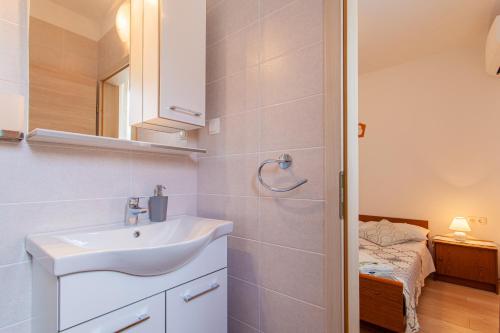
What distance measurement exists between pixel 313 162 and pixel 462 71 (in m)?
3.20

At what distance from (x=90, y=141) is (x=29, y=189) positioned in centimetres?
25

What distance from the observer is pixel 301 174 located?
3.21 feet

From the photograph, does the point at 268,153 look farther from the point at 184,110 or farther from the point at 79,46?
the point at 79,46

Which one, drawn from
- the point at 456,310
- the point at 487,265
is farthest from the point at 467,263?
the point at 456,310

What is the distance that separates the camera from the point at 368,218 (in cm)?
342

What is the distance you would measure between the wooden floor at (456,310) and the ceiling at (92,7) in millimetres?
2594

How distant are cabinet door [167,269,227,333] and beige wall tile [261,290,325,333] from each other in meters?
0.20

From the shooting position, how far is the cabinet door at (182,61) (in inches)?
42.1

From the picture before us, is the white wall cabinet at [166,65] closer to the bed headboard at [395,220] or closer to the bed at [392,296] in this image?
the bed at [392,296]

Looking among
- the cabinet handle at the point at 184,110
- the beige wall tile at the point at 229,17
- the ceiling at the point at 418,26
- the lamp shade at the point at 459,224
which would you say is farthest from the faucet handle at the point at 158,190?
the lamp shade at the point at 459,224

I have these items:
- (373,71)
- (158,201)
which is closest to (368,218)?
(373,71)

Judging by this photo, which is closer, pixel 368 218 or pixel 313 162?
pixel 313 162

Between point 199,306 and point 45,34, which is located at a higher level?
point 45,34

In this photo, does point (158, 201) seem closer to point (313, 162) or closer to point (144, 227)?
point (144, 227)
